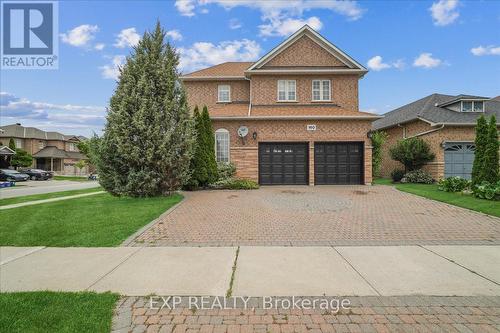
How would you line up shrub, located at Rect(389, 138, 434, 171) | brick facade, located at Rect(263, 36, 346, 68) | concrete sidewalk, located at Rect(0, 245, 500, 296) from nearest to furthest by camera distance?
concrete sidewalk, located at Rect(0, 245, 500, 296) < shrub, located at Rect(389, 138, 434, 171) < brick facade, located at Rect(263, 36, 346, 68)

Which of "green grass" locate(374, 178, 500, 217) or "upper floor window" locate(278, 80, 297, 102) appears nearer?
"green grass" locate(374, 178, 500, 217)

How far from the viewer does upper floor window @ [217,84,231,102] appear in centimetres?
2098

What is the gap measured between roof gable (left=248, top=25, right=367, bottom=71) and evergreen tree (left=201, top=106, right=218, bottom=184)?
5.47m

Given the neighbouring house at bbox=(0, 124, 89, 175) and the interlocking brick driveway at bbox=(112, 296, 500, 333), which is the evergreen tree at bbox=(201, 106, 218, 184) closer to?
the interlocking brick driveway at bbox=(112, 296, 500, 333)

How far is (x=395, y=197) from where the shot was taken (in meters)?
12.1

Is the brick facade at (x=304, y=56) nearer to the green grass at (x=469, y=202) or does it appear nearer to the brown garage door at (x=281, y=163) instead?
the brown garage door at (x=281, y=163)

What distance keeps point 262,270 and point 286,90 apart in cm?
1592

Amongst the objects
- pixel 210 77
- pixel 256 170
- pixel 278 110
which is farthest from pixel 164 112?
pixel 210 77

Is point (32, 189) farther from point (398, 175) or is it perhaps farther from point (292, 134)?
point (398, 175)

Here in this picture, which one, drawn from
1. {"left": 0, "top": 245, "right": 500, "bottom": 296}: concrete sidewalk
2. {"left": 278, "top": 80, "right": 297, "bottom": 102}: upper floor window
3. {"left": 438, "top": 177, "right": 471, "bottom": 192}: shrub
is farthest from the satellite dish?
{"left": 0, "top": 245, "right": 500, "bottom": 296}: concrete sidewalk

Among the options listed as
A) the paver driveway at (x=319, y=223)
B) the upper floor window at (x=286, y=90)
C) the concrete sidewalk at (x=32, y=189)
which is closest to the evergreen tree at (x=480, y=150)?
the paver driveway at (x=319, y=223)

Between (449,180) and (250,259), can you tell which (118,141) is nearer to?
(250,259)

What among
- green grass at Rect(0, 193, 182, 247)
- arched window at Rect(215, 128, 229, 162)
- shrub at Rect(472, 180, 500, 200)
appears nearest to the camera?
green grass at Rect(0, 193, 182, 247)

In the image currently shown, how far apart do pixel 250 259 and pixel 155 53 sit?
1062 cm
